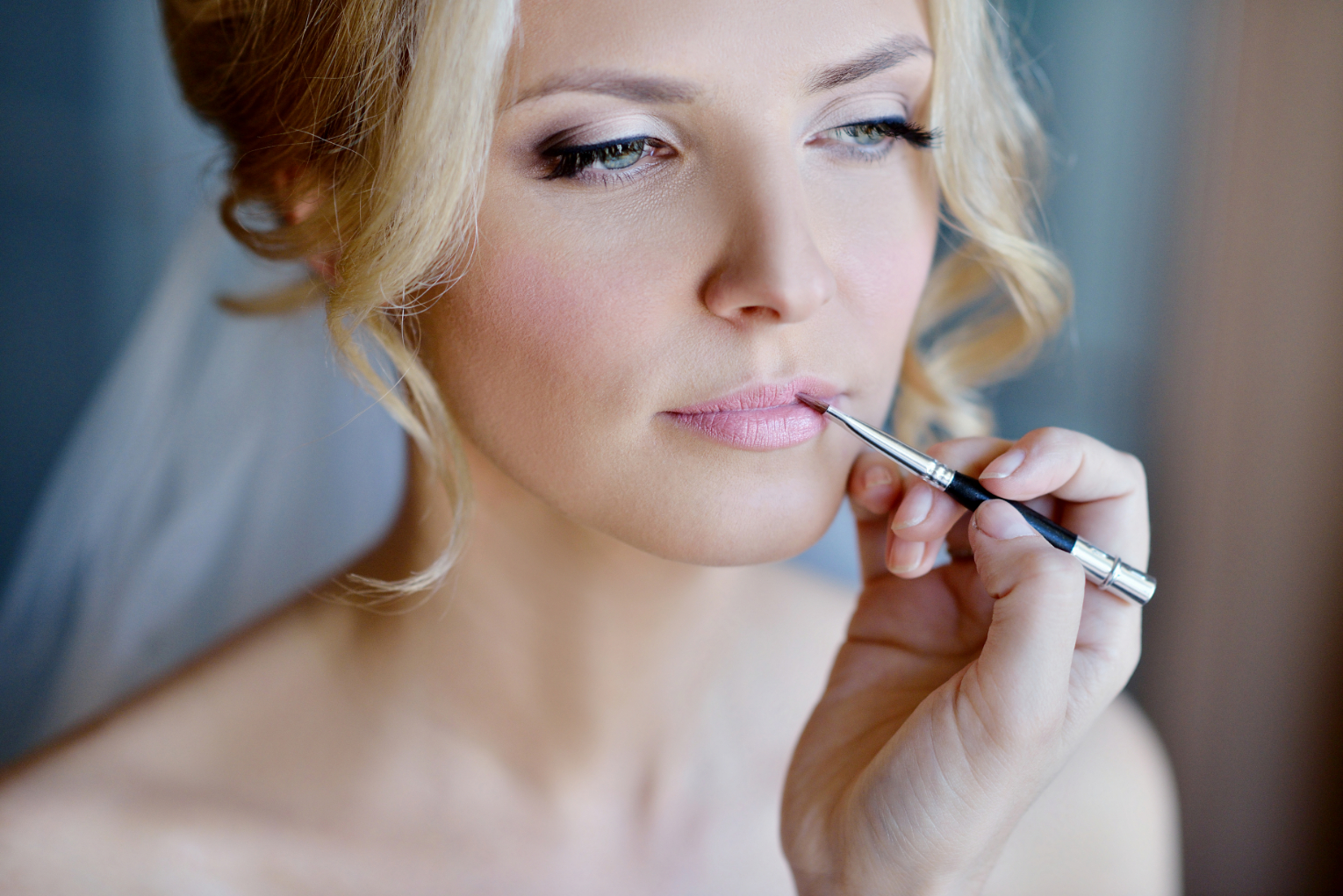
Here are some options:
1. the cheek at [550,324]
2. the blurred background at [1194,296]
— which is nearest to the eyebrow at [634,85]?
the cheek at [550,324]

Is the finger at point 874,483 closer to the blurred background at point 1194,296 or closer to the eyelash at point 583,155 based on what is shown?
the eyelash at point 583,155

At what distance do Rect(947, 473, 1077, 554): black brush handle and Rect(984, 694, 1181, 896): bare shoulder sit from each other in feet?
1.52

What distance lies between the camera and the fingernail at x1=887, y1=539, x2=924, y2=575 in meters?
0.76

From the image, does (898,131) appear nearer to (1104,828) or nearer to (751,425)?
(751,425)

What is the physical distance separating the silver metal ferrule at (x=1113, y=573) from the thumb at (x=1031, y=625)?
5 cm

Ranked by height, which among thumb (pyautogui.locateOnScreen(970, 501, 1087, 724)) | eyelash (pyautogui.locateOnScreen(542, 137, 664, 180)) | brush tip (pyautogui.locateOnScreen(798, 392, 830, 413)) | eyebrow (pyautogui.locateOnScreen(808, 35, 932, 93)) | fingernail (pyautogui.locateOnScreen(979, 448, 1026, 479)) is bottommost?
thumb (pyautogui.locateOnScreen(970, 501, 1087, 724))

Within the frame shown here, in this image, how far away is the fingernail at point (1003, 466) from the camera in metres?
0.72

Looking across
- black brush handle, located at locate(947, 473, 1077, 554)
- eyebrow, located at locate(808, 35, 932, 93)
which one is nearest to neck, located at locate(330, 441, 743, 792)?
black brush handle, located at locate(947, 473, 1077, 554)

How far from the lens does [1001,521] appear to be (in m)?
0.72

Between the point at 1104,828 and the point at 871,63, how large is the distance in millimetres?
871

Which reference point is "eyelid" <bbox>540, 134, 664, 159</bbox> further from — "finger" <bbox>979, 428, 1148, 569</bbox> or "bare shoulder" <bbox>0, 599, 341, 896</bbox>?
"bare shoulder" <bbox>0, 599, 341, 896</bbox>

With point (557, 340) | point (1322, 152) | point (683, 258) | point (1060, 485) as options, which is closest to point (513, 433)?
point (557, 340)

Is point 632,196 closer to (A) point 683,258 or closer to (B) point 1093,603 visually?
(A) point 683,258

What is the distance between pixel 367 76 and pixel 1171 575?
1780 millimetres
